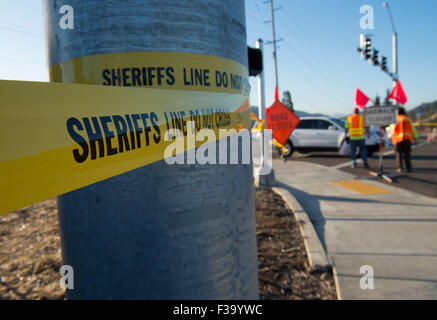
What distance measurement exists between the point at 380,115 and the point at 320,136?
562cm

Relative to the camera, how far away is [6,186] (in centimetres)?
67

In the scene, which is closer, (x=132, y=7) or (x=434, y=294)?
(x=132, y=7)

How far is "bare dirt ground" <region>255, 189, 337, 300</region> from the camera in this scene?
2.96 metres

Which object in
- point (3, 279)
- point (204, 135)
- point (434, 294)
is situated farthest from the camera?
point (3, 279)

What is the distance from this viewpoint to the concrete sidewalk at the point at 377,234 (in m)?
3.01

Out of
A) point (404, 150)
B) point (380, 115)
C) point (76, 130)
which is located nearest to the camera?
point (76, 130)

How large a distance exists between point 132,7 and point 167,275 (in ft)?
3.32

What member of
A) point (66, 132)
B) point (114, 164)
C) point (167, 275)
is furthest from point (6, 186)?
point (167, 275)

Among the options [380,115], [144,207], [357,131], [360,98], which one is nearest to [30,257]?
[144,207]

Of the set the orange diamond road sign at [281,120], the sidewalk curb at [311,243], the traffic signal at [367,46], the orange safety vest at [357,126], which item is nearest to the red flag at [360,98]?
the orange safety vest at [357,126]

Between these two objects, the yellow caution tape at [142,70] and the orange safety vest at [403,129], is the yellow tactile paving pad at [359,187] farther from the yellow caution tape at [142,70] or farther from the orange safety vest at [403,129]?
the yellow caution tape at [142,70]

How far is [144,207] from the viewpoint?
1117mm

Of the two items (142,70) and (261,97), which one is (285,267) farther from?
(261,97)

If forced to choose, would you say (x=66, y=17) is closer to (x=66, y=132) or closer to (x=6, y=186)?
(x=66, y=132)
